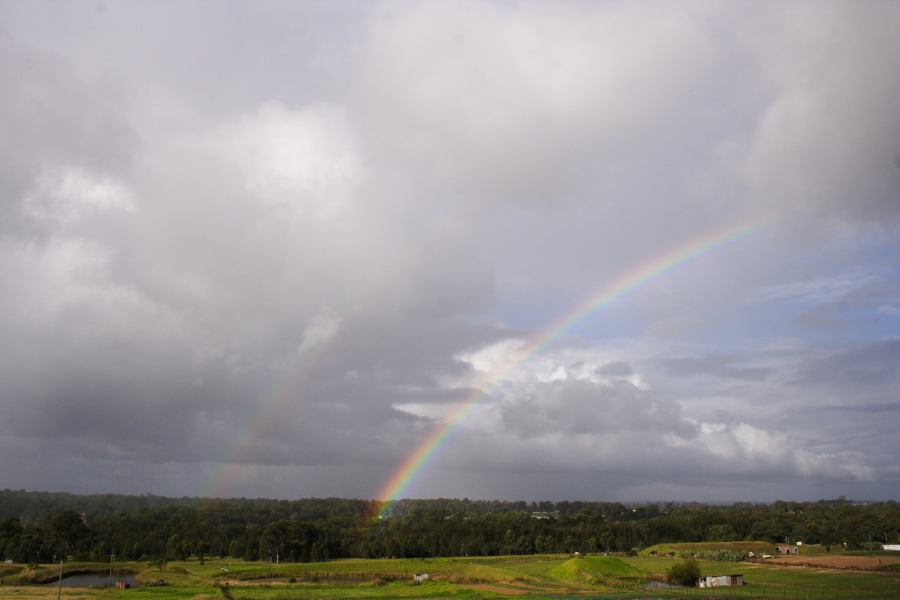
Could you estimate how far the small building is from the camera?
3209 inches

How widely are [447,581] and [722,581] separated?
103 ft

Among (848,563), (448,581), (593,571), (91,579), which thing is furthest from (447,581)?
(91,579)

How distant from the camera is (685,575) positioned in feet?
283

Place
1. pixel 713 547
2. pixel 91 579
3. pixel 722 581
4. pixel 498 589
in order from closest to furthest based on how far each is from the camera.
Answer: pixel 498 589 < pixel 722 581 < pixel 91 579 < pixel 713 547

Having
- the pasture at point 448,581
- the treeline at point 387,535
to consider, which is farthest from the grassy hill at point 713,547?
the pasture at point 448,581

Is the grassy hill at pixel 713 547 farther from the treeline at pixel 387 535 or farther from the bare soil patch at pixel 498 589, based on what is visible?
the bare soil patch at pixel 498 589

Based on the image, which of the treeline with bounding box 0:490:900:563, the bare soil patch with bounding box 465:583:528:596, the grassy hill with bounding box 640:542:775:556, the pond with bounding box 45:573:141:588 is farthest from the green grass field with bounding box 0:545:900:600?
the grassy hill with bounding box 640:542:775:556

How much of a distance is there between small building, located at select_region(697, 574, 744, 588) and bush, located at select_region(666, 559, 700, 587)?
3.84ft

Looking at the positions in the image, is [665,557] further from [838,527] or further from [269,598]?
[269,598]

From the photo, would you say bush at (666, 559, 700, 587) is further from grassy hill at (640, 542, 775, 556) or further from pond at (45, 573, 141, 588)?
pond at (45, 573, 141, 588)

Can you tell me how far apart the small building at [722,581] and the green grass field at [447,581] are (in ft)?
5.32

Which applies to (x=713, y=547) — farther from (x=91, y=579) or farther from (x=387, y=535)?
(x=91, y=579)

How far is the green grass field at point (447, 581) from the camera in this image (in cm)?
7138

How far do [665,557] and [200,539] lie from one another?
279 ft
